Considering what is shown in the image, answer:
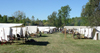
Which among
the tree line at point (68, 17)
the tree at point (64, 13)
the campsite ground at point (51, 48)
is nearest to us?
the campsite ground at point (51, 48)

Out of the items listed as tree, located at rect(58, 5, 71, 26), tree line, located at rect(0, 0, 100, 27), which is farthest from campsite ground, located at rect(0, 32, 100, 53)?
tree, located at rect(58, 5, 71, 26)

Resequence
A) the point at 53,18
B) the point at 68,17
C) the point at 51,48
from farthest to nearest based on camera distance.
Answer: the point at 53,18
the point at 68,17
the point at 51,48

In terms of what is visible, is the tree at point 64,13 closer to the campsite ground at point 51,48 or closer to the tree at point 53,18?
the tree at point 53,18

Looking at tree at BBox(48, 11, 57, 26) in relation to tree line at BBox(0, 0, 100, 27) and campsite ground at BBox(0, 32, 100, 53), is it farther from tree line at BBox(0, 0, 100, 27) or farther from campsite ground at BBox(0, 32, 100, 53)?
campsite ground at BBox(0, 32, 100, 53)

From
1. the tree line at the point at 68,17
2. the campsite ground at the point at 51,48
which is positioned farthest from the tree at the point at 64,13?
the campsite ground at the point at 51,48

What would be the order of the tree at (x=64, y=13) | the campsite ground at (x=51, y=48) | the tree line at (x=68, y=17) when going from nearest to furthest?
the campsite ground at (x=51, y=48) < the tree line at (x=68, y=17) < the tree at (x=64, y=13)

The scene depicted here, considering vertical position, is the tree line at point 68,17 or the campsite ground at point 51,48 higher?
the tree line at point 68,17

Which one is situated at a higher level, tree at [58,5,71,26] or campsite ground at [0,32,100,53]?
tree at [58,5,71,26]

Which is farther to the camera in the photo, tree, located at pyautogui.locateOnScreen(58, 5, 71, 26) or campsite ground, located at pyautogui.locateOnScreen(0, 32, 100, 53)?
tree, located at pyautogui.locateOnScreen(58, 5, 71, 26)

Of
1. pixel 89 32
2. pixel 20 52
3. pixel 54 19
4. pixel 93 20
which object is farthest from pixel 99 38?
pixel 54 19

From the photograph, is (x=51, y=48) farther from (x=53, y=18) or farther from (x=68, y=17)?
(x=53, y=18)

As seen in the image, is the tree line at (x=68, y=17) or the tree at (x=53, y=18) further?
the tree at (x=53, y=18)

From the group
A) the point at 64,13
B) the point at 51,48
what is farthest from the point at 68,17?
the point at 51,48

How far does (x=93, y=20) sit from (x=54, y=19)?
68577mm
